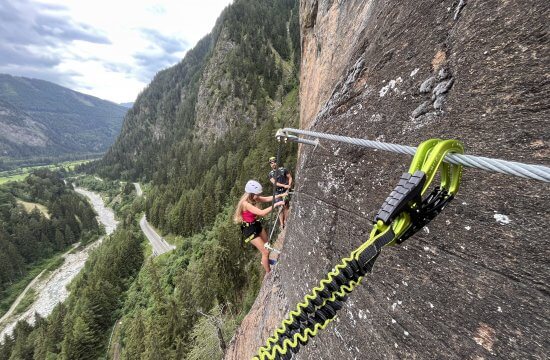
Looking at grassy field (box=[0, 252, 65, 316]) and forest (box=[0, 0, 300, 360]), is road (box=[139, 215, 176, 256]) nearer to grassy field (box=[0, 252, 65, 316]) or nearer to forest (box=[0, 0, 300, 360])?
forest (box=[0, 0, 300, 360])

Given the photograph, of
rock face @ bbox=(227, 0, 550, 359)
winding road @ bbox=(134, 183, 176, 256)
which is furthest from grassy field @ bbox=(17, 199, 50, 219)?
rock face @ bbox=(227, 0, 550, 359)

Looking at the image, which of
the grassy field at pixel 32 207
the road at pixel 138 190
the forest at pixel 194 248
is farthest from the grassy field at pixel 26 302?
the road at pixel 138 190

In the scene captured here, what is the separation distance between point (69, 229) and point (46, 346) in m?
63.7

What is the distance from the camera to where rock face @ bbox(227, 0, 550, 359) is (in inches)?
83.7

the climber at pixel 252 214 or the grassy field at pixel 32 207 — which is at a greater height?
the climber at pixel 252 214

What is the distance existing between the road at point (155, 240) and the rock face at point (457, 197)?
70130 mm

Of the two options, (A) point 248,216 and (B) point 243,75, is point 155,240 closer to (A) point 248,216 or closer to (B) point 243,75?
(B) point 243,75

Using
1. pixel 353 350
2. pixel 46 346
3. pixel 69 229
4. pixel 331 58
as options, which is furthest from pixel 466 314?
pixel 69 229

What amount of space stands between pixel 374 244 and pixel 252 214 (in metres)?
6.54

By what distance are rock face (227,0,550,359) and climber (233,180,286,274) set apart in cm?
298

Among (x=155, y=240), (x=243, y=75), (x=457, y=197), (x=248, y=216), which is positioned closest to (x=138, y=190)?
(x=243, y=75)

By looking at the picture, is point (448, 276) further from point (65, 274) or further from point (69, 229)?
point (69, 229)

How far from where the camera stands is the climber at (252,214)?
7211 millimetres

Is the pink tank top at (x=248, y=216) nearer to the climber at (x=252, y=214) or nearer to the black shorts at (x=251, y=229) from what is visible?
the climber at (x=252, y=214)
